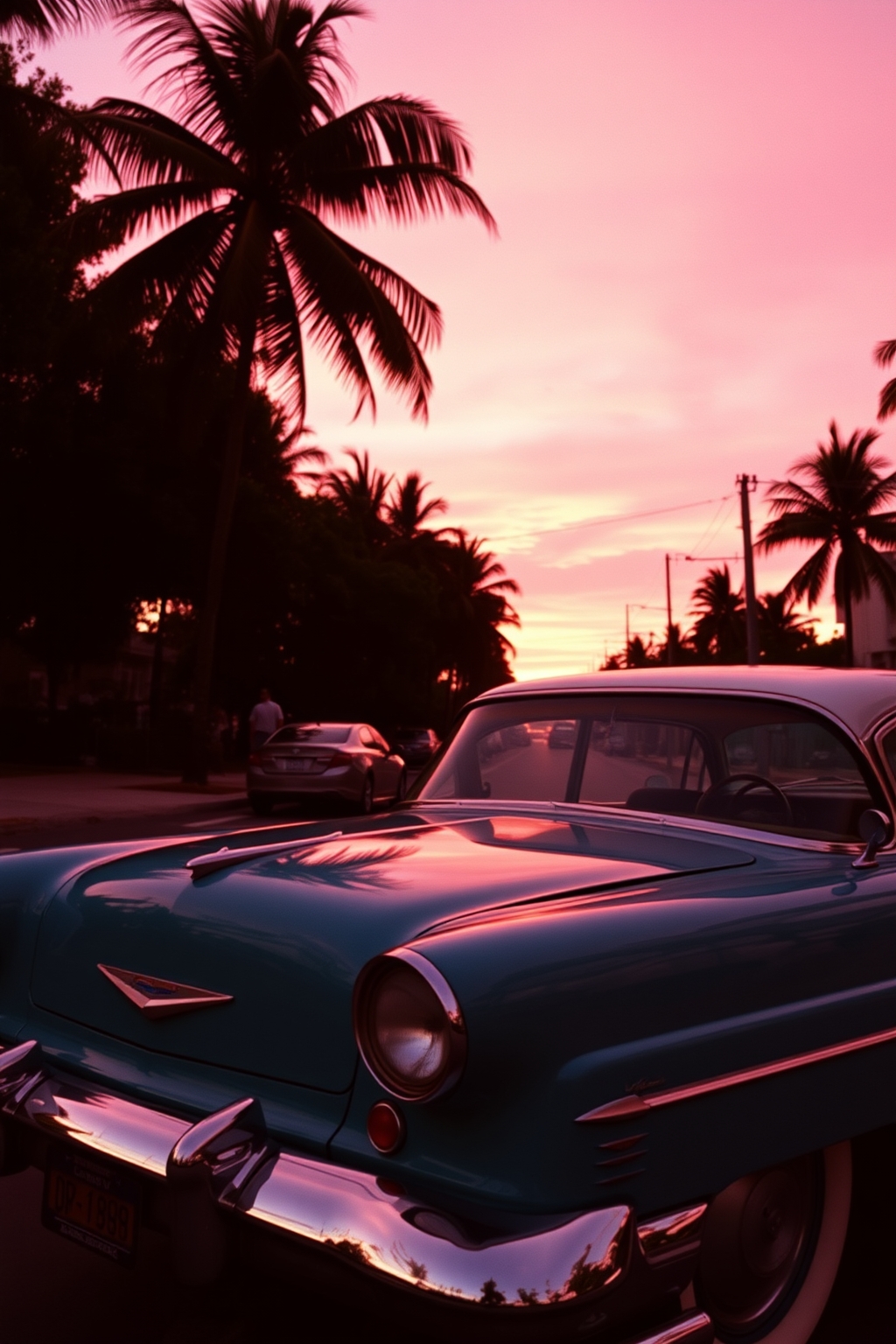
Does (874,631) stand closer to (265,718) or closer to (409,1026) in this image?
(265,718)

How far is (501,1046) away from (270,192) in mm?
20094

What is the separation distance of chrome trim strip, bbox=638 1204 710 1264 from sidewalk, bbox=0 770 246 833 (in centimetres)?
1280

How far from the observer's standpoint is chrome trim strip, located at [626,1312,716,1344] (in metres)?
2.17

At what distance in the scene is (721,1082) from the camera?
7.87 feet

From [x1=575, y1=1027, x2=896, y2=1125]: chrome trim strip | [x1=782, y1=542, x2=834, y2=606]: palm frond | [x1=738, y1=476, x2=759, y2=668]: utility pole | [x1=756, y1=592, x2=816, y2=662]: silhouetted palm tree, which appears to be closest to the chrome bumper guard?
[x1=575, y1=1027, x2=896, y2=1125]: chrome trim strip

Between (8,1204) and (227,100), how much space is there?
1965 centimetres

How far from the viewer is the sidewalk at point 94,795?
15805 mm

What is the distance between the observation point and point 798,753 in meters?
3.54

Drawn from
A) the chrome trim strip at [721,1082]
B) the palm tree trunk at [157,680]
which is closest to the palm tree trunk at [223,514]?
the palm tree trunk at [157,680]

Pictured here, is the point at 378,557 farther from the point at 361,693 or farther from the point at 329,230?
the point at 329,230

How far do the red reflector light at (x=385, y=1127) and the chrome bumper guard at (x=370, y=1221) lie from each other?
0.19ft

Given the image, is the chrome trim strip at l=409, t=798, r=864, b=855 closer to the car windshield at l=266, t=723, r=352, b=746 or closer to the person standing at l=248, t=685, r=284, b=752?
the car windshield at l=266, t=723, r=352, b=746

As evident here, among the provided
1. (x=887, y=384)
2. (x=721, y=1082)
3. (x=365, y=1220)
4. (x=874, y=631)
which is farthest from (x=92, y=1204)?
(x=874, y=631)

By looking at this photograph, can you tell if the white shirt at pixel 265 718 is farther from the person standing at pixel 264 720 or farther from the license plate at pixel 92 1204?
the license plate at pixel 92 1204
